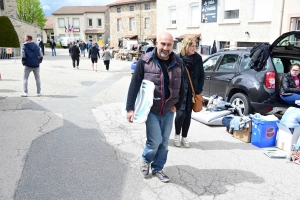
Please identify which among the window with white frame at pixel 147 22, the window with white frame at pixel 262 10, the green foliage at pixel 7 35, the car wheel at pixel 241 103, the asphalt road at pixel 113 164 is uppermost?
the window with white frame at pixel 147 22

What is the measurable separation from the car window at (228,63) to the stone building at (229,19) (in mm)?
8982

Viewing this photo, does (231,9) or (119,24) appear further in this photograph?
(119,24)

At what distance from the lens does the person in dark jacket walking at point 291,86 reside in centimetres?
528

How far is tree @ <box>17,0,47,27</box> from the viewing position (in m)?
51.3

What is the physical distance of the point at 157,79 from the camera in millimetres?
3105

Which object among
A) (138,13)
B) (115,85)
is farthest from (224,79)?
(138,13)

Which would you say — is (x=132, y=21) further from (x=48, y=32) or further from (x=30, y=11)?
(x=48, y=32)

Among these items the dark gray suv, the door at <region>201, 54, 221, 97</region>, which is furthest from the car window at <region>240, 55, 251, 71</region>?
the door at <region>201, 54, 221, 97</region>

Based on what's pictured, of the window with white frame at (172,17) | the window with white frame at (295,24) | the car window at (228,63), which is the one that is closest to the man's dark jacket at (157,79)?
the car window at (228,63)

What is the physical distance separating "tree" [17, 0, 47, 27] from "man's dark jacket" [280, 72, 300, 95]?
55.2 m

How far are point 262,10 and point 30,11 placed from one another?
4818 centimetres

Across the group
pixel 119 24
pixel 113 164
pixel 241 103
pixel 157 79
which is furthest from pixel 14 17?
pixel 157 79

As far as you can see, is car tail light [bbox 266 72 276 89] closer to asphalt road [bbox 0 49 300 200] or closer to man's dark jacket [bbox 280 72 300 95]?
man's dark jacket [bbox 280 72 300 95]

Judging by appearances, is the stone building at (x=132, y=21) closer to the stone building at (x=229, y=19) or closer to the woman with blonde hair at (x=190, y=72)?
the stone building at (x=229, y=19)
